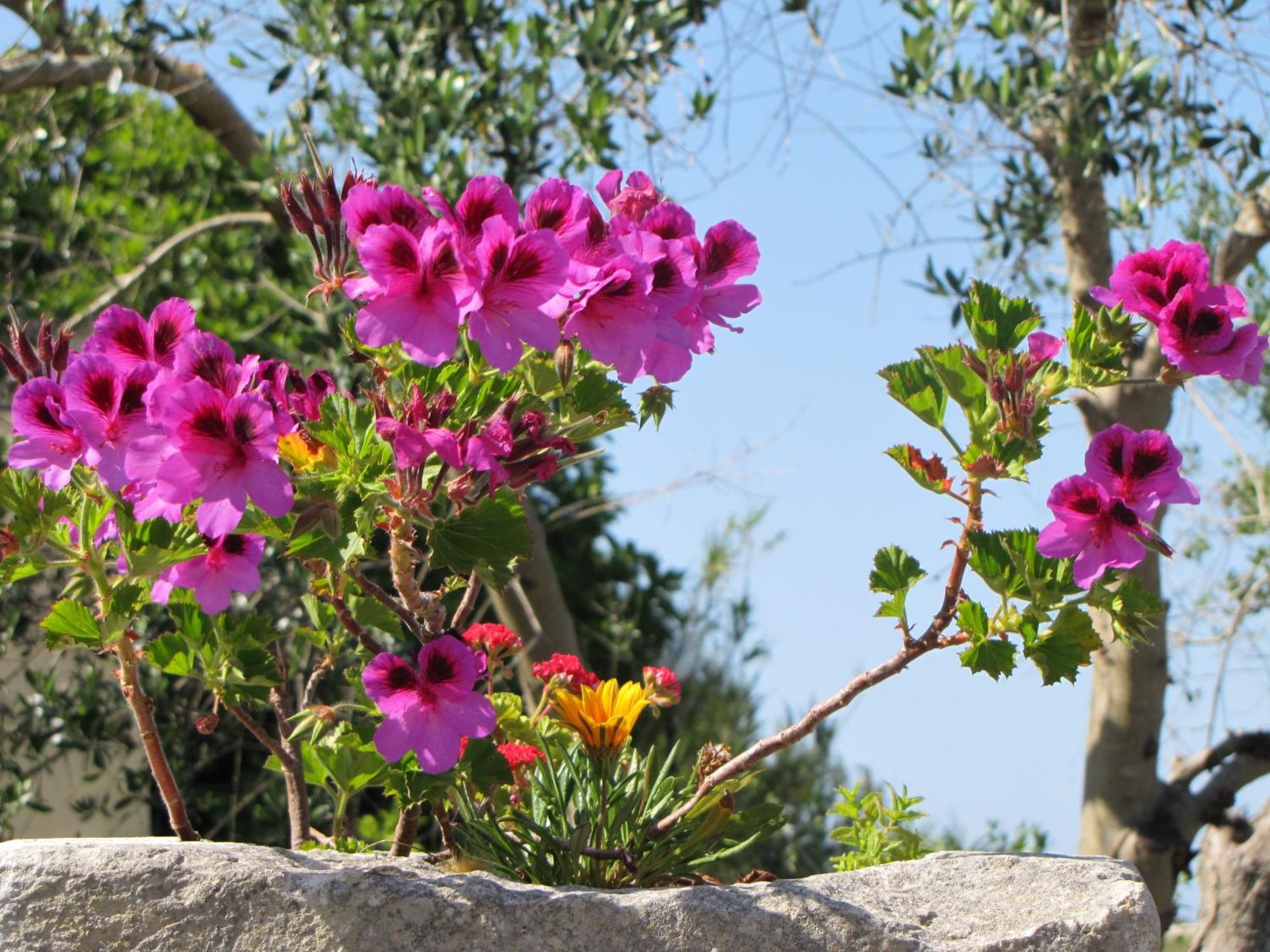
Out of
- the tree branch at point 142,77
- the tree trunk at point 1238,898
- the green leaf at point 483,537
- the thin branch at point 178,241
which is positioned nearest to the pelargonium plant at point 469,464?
the green leaf at point 483,537

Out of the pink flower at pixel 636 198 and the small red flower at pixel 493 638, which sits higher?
the pink flower at pixel 636 198

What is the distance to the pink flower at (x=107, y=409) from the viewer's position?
1.58 metres

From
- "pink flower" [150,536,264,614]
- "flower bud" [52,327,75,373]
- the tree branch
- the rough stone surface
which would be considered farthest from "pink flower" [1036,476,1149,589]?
the tree branch

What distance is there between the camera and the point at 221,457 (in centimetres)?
148

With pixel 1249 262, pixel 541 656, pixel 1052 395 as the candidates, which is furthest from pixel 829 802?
pixel 1052 395

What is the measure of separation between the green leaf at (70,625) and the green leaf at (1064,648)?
3.84ft

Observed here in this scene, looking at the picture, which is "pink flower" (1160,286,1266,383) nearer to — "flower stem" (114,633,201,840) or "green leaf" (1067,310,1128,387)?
"green leaf" (1067,310,1128,387)

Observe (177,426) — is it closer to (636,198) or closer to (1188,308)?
(636,198)

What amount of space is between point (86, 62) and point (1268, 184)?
4001 mm

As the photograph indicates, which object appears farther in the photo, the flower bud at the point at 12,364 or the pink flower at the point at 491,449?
the flower bud at the point at 12,364

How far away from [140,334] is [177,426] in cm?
37

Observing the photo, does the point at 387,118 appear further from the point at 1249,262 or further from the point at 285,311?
the point at 1249,262

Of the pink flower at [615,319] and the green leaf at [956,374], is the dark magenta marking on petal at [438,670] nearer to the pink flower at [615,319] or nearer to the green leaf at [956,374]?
the pink flower at [615,319]

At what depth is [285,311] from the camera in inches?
200
